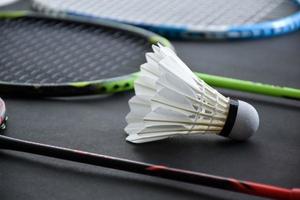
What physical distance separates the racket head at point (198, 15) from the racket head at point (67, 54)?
7cm

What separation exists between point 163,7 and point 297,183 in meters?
0.59

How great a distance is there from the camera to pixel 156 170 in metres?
0.59

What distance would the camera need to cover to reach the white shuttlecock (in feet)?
2.09

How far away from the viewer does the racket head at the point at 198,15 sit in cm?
103

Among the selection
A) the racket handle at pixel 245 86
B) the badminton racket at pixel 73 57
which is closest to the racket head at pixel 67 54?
the badminton racket at pixel 73 57

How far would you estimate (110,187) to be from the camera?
0.60 meters

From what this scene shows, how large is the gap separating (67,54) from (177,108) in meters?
0.34

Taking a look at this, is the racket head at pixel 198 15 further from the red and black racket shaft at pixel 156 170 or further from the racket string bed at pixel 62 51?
the red and black racket shaft at pixel 156 170

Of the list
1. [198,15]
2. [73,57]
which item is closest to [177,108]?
[73,57]

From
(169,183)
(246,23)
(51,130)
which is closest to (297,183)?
(169,183)

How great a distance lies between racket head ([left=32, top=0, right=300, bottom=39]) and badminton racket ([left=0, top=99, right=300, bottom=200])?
45 cm

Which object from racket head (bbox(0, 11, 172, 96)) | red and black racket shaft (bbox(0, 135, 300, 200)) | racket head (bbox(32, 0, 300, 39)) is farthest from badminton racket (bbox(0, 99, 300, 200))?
racket head (bbox(32, 0, 300, 39))

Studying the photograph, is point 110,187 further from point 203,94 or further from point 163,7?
point 163,7

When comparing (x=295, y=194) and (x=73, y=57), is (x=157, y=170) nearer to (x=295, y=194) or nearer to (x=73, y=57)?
(x=295, y=194)
